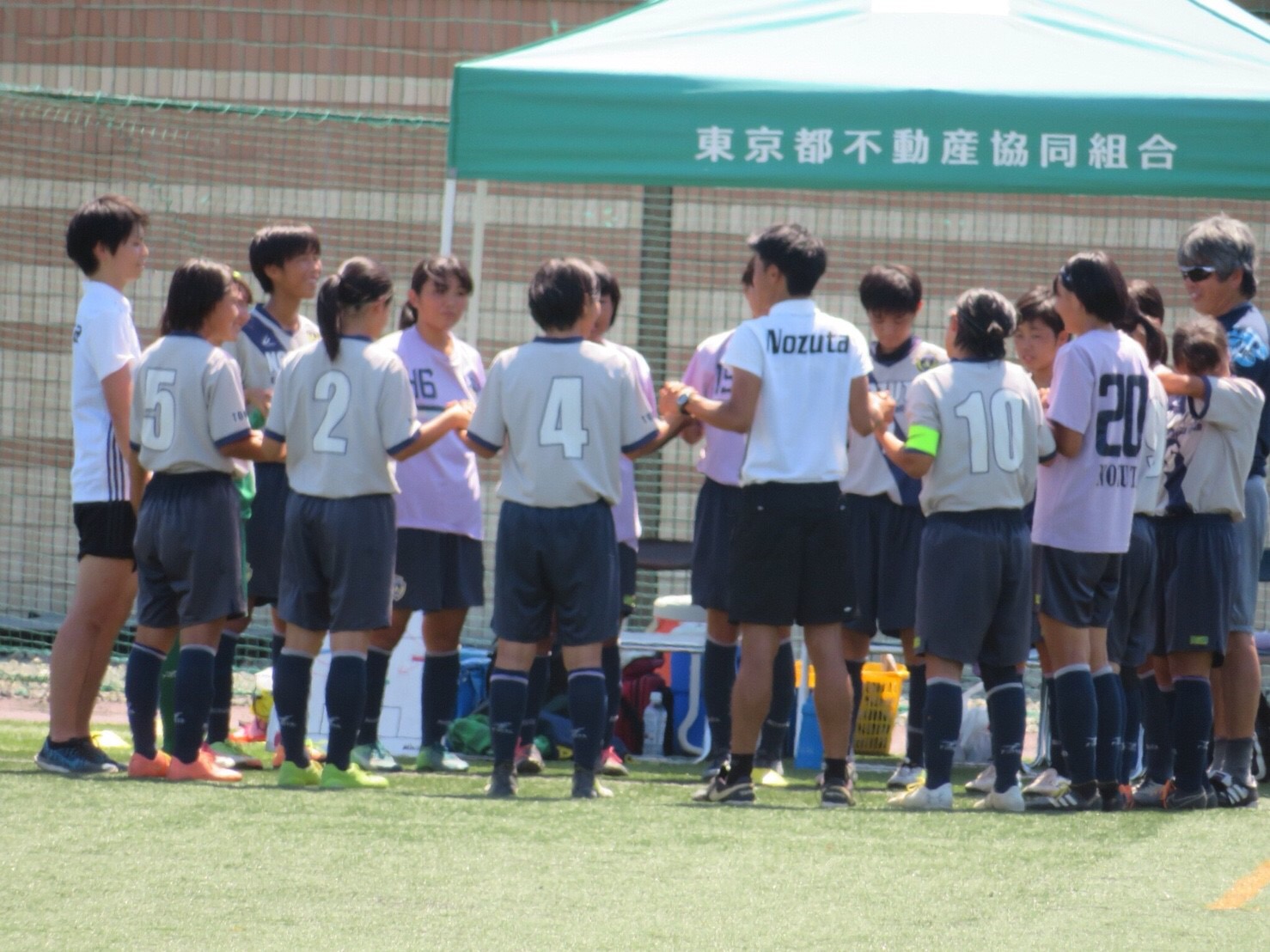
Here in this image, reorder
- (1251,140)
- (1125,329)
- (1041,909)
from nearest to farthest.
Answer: (1041,909) < (1125,329) < (1251,140)

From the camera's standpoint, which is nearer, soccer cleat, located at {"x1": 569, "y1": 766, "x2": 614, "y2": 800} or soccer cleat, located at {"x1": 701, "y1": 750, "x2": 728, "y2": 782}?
soccer cleat, located at {"x1": 569, "y1": 766, "x2": 614, "y2": 800}

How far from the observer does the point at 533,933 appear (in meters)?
3.52

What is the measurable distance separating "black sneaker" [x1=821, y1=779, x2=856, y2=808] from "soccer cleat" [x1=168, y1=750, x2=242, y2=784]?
1.89 metres

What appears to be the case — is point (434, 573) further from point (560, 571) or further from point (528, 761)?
point (560, 571)

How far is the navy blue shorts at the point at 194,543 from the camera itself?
18.1 feet

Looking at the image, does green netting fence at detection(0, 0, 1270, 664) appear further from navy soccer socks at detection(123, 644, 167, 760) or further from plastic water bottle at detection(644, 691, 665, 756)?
navy soccer socks at detection(123, 644, 167, 760)

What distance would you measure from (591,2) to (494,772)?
626 cm

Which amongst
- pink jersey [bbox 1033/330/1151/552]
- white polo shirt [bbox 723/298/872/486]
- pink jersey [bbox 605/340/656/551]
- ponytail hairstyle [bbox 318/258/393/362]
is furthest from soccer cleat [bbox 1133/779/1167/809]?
ponytail hairstyle [bbox 318/258/393/362]

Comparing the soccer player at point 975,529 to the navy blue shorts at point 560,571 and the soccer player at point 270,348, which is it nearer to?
the navy blue shorts at point 560,571

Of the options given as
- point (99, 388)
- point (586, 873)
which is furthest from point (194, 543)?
point (586, 873)

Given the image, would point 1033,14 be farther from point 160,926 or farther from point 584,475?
point 160,926

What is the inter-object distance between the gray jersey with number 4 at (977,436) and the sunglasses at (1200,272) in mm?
953

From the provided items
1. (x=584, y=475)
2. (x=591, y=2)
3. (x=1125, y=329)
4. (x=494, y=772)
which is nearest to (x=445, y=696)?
(x=494, y=772)

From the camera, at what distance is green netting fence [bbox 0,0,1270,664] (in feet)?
32.2
